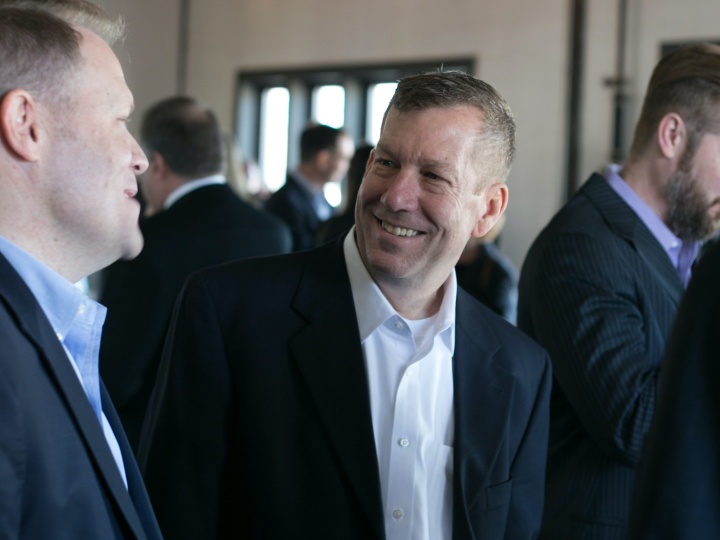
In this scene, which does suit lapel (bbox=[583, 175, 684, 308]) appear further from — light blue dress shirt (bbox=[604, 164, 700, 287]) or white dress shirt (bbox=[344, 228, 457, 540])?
white dress shirt (bbox=[344, 228, 457, 540])

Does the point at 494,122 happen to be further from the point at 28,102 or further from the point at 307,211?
the point at 307,211

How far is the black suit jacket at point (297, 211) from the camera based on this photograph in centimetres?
553

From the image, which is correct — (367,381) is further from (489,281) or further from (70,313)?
(489,281)

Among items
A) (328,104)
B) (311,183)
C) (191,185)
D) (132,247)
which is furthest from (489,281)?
(328,104)

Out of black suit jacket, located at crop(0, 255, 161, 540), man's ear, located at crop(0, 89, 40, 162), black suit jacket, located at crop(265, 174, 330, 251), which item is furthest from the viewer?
black suit jacket, located at crop(265, 174, 330, 251)

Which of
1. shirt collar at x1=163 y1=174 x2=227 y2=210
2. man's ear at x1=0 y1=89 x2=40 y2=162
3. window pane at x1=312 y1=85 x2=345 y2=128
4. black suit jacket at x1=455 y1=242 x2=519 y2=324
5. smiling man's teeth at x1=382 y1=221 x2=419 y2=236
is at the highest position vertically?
window pane at x1=312 y1=85 x2=345 y2=128

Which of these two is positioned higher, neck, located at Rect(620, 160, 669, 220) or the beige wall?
the beige wall

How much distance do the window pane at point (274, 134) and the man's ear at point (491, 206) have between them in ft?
25.2

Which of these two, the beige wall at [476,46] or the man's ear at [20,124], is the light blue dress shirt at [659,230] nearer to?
the man's ear at [20,124]

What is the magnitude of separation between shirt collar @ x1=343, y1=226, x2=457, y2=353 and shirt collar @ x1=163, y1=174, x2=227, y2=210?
1.60 metres

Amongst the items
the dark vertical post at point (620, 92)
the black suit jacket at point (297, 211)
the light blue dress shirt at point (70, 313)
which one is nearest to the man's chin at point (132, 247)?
the light blue dress shirt at point (70, 313)

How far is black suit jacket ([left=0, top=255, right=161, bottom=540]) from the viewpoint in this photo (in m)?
1.05

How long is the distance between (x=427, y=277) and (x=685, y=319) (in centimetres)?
79

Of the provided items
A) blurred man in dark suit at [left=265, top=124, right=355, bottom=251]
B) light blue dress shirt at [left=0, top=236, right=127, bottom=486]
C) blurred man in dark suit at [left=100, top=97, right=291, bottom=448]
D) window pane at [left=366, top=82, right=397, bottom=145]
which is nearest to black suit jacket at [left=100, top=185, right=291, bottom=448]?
blurred man in dark suit at [left=100, top=97, right=291, bottom=448]
